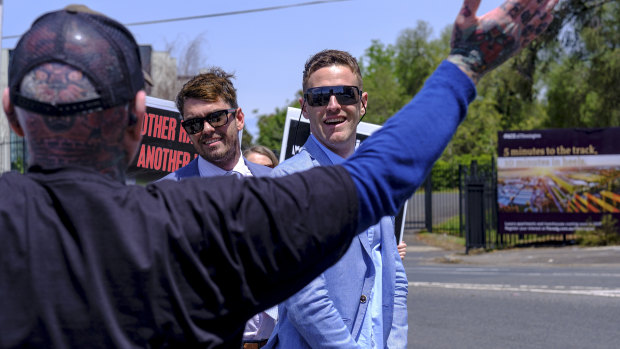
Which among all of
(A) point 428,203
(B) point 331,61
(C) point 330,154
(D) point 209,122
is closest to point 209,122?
(D) point 209,122

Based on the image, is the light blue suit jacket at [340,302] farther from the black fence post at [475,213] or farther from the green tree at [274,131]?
the green tree at [274,131]

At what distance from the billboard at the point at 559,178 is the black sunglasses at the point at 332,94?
16.9 metres

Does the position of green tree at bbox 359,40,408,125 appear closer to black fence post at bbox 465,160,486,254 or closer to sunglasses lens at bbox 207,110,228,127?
black fence post at bbox 465,160,486,254

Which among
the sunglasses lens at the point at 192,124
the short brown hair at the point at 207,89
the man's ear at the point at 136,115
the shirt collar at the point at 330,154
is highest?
the short brown hair at the point at 207,89

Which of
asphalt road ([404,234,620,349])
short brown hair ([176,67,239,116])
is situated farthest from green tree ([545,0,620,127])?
short brown hair ([176,67,239,116])

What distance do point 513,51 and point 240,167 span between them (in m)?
2.55

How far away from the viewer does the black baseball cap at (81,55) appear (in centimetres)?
146

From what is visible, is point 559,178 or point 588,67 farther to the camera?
point 588,67

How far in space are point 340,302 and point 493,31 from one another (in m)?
1.40

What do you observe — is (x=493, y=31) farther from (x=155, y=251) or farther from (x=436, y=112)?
(x=155, y=251)

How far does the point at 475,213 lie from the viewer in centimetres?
2067

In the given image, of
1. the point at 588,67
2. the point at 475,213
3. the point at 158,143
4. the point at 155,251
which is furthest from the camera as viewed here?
the point at 588,67

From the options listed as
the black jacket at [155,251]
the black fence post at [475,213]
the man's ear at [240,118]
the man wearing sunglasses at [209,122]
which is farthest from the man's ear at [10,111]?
the black fence post at [475,213]

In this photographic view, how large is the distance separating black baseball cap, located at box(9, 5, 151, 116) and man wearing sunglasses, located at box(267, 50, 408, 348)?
126 cm
